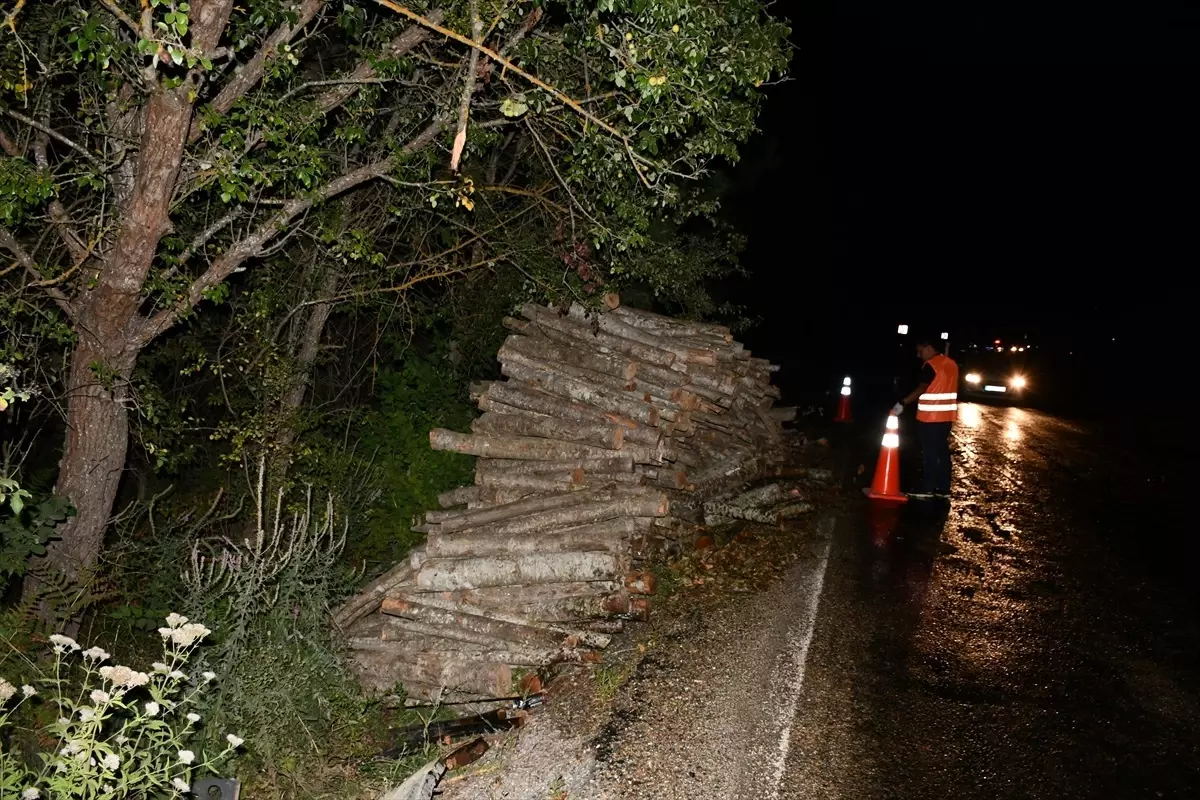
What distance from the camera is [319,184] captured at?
628 centimetres

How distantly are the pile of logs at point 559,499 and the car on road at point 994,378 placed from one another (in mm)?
14924

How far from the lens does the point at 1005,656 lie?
6.18 metres

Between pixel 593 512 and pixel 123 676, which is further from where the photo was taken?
pixel 593 512

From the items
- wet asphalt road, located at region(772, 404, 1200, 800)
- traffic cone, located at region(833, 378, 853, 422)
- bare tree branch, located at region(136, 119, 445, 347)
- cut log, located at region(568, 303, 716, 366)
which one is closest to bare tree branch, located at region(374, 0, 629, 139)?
bare tree branch, located at region(136, 119, 445, 347)

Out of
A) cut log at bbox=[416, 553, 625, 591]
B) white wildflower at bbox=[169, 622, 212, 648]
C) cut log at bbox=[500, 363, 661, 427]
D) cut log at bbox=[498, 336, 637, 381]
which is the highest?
cut log at bbox=[498, 336, 637, 381]

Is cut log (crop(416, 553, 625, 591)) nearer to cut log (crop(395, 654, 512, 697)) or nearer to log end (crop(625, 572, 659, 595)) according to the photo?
log end (crop(625, 572, 659, 595))

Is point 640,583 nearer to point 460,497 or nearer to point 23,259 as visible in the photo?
point 460,497

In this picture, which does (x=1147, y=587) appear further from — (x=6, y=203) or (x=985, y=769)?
(x=6, y=203)

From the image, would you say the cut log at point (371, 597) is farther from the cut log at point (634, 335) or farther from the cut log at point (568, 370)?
the cut log at point (634, 335)

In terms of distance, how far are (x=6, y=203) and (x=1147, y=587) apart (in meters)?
9.77

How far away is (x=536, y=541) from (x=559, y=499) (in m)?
0.58

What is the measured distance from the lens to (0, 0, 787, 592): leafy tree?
5348mm

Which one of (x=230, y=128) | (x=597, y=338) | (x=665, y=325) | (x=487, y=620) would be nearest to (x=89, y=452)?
(x=230, y=128)

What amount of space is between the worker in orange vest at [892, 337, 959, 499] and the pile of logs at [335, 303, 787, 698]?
6.32 ft
